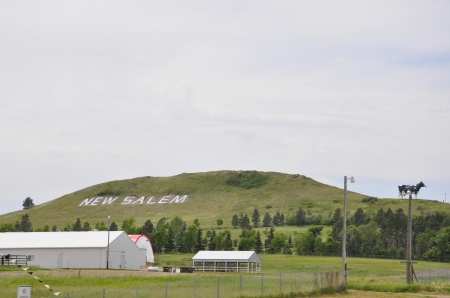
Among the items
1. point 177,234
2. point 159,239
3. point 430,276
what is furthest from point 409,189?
point 177,234

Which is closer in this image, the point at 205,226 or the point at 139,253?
the point at 139,253

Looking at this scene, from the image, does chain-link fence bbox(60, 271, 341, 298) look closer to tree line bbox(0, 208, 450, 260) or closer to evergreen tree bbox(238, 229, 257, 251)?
evergreen tree bbox(238, 229, 257, 251)

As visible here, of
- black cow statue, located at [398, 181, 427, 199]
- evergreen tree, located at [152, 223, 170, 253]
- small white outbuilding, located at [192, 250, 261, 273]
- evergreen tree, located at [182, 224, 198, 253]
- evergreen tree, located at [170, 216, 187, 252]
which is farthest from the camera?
evergreen tree, located at [170, 216, 187, 252]

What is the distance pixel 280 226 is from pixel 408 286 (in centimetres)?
15086

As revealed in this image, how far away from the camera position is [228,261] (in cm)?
9050

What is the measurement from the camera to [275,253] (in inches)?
5502

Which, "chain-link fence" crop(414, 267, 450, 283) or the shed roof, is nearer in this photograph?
"chain-link fence" crop(414, 267, 450, 283)

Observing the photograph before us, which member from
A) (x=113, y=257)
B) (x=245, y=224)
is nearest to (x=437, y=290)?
(x=113, y=257)

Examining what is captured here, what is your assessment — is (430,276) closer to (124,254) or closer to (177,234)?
(124,254)

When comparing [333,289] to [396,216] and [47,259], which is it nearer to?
[47,259]

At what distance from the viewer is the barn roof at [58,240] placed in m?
84.8

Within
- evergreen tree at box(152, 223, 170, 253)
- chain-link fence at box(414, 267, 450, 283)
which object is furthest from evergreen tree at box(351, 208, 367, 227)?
chain-link fence at box(414, 267, 450, 283)

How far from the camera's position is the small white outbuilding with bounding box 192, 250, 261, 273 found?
3462 inches

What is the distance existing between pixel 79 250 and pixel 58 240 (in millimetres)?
6029
